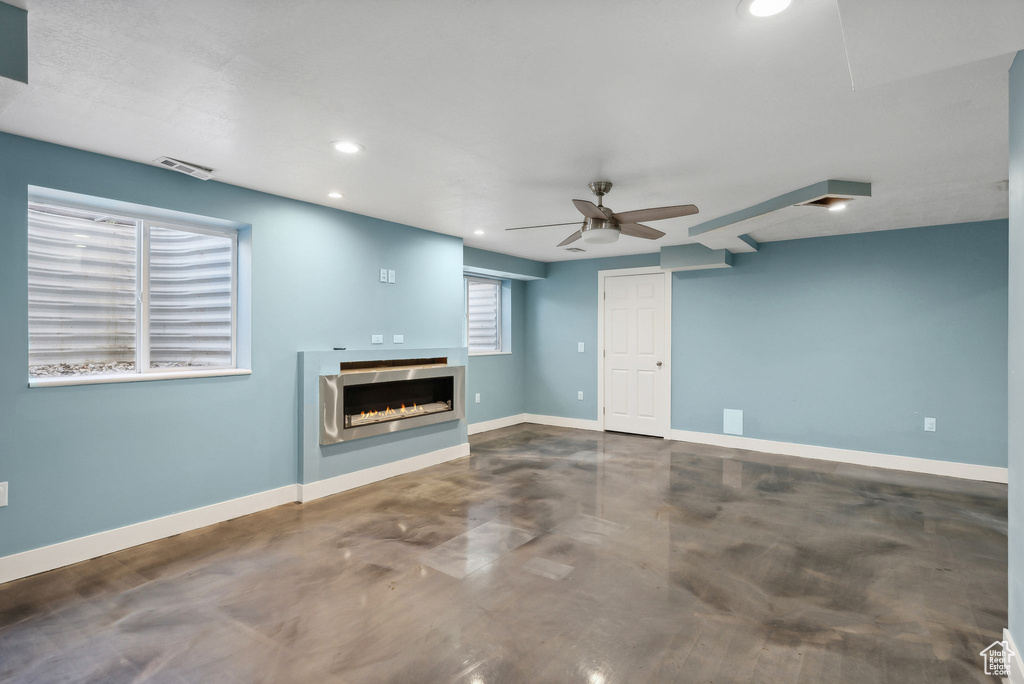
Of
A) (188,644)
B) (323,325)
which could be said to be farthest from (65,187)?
(188,644)

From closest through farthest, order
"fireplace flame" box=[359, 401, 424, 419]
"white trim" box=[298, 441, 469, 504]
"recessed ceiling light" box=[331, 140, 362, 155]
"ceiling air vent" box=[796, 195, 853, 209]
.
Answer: "recessed ceiling light" box=[331, 140, 362, 155] < "ceiling air vent" box=[796, 195, 853, 209] < "white trim" box=[298, 441, 469, 504] < "fireplace flame" box=[359, 401, 424, 419]

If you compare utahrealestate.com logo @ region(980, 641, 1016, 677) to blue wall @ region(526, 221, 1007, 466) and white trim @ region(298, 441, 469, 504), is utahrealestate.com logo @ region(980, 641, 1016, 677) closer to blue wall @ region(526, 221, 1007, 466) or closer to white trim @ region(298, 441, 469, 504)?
blue wall @ region(526, 221, 1007, 466)

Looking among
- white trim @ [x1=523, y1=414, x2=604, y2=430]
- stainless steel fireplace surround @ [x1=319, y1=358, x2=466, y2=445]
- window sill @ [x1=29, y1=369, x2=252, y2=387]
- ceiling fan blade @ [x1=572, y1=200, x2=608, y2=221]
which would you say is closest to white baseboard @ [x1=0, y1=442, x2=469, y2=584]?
stainless steel fireplace surround @ [x1=319, y1=358, x2=466, y2=445]

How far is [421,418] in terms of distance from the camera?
508cm

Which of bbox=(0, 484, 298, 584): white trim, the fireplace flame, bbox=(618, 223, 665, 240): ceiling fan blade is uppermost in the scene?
bbox=(618, 223, 665, 240): ceiling fan blade

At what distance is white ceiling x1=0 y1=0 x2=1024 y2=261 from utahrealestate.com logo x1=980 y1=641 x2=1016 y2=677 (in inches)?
88.2

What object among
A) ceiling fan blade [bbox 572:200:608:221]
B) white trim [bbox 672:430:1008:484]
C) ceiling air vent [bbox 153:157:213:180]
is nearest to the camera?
ceiling air vent [bbox 153:157:213:180]

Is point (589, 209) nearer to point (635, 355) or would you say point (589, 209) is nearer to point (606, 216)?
point (606, 216)

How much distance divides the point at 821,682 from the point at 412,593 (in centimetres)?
184

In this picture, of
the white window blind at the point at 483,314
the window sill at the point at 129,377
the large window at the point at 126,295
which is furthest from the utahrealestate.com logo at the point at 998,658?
the white window blind at the point at 483,314

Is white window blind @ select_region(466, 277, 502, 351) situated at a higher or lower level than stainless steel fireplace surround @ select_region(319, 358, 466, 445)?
higher

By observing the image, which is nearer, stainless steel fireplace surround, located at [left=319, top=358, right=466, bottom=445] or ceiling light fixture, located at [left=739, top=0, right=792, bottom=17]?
ceiling light fixture, located at [left=739, top=0, right=792, bottom=17]

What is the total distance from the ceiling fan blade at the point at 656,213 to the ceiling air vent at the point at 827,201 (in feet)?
3.55

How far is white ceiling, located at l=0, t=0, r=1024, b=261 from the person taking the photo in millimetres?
1740
